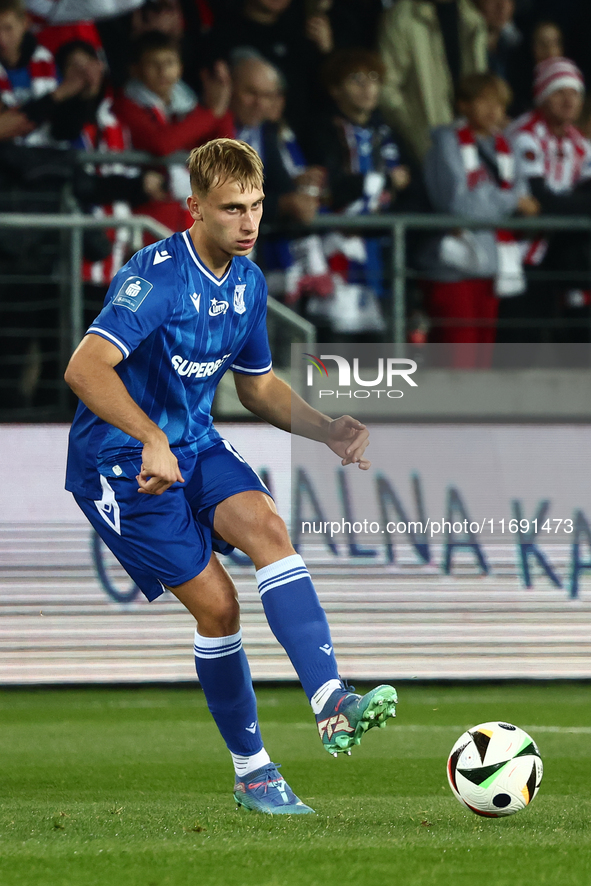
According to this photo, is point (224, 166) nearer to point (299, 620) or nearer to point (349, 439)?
point (349, 439)

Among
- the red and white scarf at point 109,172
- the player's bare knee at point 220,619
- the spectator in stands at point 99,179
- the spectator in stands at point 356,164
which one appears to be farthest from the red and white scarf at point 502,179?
the player's bare knee at point 220,619

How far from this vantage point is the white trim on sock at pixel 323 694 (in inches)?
147

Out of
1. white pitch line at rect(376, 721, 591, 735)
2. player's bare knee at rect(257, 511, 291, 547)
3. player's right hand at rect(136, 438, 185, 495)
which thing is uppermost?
player's right hand at rect(136, 438, 185, 495)

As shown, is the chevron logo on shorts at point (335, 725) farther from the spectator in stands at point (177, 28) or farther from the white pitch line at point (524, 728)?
the spectator in stands at point (177, 28)

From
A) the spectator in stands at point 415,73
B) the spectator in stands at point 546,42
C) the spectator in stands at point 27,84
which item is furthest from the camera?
the spectator in stands at point 546,42

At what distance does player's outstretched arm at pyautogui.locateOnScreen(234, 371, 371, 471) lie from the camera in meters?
4.25

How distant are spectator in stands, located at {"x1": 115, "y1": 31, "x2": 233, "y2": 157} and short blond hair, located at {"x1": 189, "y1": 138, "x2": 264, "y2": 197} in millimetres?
4675

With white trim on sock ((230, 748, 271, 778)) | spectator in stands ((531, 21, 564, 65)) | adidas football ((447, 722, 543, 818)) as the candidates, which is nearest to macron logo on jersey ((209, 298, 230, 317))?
white trim on sock ((230, 748, 271, 778))

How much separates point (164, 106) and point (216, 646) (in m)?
5.37

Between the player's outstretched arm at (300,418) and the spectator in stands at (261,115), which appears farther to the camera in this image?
the spectator in stands at (261,115)

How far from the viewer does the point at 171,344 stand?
4125 millimetres

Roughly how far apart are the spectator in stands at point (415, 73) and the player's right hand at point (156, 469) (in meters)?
6.24

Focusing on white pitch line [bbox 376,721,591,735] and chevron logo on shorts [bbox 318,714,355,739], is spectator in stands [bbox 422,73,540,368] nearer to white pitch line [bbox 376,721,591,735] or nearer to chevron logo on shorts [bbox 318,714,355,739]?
white pitch line [bbox 376,721,591,735]

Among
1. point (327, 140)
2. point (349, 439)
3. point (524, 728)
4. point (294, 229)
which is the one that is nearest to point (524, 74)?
point (327, 140)
